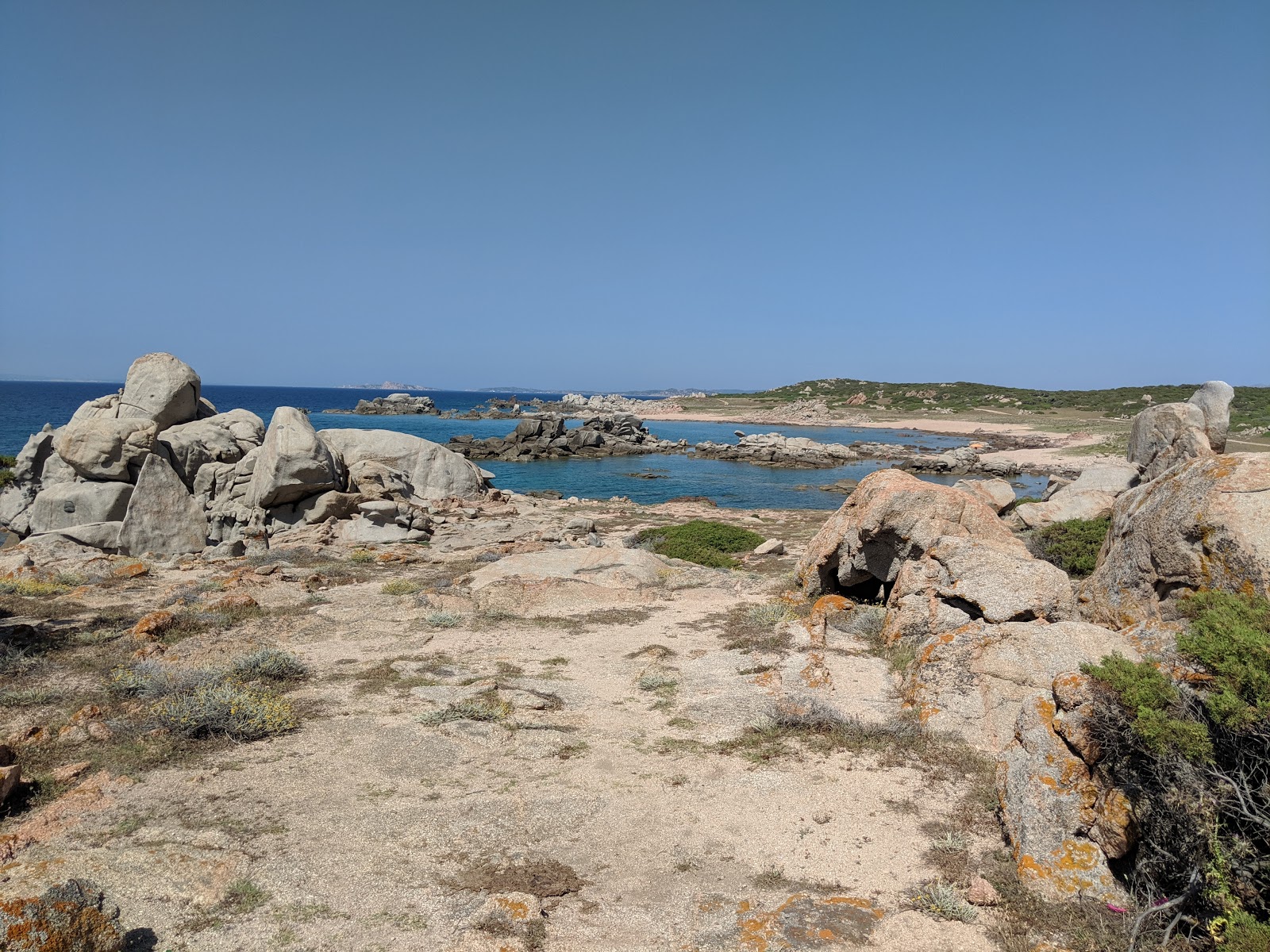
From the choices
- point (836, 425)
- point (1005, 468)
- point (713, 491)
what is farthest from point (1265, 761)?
point (836, 425)

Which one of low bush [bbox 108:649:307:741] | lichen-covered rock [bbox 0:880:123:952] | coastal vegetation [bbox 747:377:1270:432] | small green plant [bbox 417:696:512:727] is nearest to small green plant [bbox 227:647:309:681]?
low bush [bbox 108:649:307:741]

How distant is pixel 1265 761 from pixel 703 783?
460 cm

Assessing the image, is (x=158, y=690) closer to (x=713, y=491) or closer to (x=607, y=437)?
(x=713, y=491)

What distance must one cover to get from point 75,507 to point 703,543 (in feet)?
61.9

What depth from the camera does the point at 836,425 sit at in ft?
321

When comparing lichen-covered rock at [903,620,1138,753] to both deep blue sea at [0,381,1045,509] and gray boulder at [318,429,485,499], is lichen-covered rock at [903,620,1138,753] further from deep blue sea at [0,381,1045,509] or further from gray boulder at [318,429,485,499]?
deep blue sea at [0,381,1045,509]

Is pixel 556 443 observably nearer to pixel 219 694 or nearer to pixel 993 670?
pixel 219 694

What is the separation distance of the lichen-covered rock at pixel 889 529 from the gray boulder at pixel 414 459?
1886cm

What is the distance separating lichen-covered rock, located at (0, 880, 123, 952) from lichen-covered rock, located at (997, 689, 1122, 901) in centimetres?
658

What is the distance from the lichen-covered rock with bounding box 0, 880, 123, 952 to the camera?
166 inches

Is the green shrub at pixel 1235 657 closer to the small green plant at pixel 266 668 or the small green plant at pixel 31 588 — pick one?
the small green plant at pixel 266 668

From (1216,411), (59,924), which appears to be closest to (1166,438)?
(1216,411)

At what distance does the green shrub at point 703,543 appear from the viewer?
20.3m

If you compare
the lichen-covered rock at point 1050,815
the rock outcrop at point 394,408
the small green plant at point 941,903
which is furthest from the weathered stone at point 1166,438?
the rock outcrop at point 394,408
